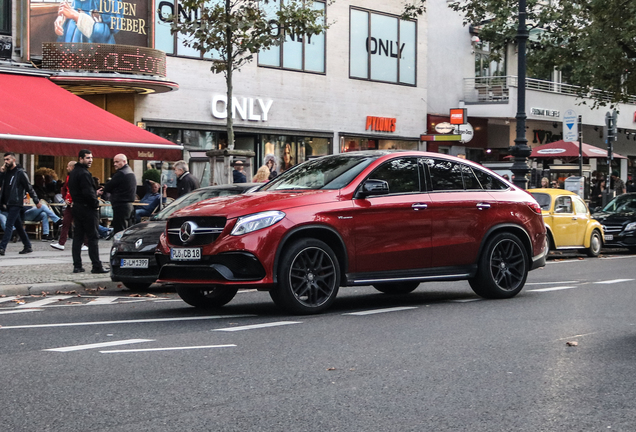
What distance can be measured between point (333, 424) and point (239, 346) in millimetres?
2744

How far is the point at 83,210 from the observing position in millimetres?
15016

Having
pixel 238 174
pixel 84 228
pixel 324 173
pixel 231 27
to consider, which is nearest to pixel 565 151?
pixel 231 27

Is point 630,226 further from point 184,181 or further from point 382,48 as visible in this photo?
point 382,48

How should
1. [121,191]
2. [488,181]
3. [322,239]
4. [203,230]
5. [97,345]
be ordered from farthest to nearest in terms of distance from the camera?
[121,191], [488,181], [322,239], [203,230], [97,345]

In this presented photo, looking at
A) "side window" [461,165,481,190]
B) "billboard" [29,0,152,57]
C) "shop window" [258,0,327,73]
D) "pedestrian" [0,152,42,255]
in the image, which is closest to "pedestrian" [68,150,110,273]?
"pedestrian" [0,152,42,255]

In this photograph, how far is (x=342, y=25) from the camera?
3272 centimetres

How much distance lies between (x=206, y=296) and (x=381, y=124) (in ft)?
78.7

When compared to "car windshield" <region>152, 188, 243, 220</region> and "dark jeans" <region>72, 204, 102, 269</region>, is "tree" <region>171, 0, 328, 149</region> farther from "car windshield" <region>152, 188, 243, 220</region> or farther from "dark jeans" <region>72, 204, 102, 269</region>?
"car windshield" <region>152, 188, 243, 220</region>

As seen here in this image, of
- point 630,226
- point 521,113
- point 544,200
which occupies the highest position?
point 521,113

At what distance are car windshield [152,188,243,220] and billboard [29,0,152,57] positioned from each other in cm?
1119

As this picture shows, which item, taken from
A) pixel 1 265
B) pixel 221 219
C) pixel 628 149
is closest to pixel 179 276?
pixel 221 219

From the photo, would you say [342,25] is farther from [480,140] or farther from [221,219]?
[221,219]

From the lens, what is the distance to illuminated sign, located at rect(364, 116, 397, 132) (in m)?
34.0

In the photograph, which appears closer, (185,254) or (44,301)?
(185,254)
